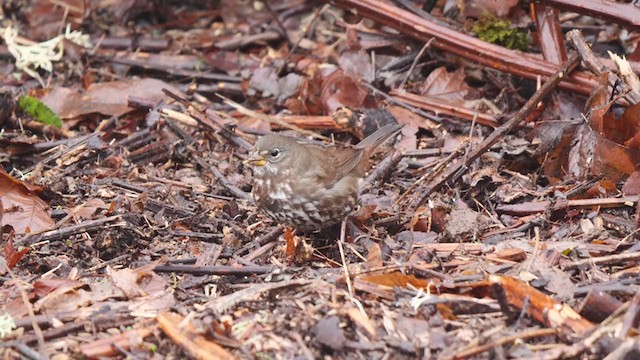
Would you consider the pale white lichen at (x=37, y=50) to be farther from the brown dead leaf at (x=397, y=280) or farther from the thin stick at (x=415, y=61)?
the brown dead leaf at (x=397, y=280)

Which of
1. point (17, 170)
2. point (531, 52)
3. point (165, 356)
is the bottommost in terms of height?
point (17, 170)

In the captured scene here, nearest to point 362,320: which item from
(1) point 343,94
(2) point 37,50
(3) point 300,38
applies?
(1) point 343,94

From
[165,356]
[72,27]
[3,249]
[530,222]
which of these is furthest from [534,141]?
[72,27]

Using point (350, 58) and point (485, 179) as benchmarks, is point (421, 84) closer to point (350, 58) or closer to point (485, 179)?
point (350, 58)

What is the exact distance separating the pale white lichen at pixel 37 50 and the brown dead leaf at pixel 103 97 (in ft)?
1.43

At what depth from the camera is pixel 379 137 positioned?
Answer: 5879mm

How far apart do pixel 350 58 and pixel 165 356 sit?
3.88m

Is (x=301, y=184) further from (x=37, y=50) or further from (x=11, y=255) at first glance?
(x=37, y=50)

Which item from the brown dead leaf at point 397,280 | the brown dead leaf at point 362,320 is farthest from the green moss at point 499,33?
the brown dead leaf at point 362,320

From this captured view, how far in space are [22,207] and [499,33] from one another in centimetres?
376

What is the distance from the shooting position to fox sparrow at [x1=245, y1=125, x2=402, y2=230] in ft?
17.1

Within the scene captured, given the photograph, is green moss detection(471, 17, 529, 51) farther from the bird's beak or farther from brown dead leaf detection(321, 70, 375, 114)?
the bird's beak

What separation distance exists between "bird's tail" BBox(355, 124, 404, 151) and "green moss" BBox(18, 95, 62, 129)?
2.46 m

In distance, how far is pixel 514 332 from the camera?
3.78m
